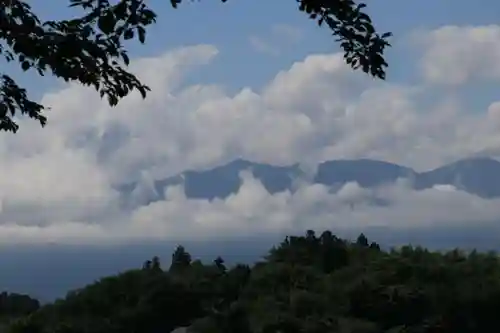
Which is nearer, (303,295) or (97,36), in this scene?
(97,36)

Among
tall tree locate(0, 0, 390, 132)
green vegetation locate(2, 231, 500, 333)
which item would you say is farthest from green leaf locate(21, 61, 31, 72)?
green vegetation locate(2, 231, 500, 333)

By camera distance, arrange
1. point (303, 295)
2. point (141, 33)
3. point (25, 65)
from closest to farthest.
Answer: point (141, 33) < point (25, 65) < point (303, 295)

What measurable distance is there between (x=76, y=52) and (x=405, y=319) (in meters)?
5.86

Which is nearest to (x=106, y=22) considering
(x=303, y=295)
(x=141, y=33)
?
(x=141, y=33)

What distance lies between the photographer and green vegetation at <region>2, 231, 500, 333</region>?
389 inches

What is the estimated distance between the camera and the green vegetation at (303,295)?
32.4 feet

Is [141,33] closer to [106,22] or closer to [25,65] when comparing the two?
[106,22]

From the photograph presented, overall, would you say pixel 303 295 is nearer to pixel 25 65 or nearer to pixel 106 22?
pixel 25 65

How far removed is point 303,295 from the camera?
9953mm

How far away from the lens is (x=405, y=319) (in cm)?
1002

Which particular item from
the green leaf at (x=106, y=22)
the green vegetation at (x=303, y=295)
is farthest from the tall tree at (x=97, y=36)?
the green vegetation at (x=303, y=295)

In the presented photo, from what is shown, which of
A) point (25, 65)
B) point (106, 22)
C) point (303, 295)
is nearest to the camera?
point (106, 22)

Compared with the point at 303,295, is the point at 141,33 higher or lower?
higher

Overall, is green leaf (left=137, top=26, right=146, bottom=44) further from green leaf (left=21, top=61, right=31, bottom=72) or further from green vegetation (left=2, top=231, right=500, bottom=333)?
green vegetation (left=2, top=231, right=500, bottom=333)
